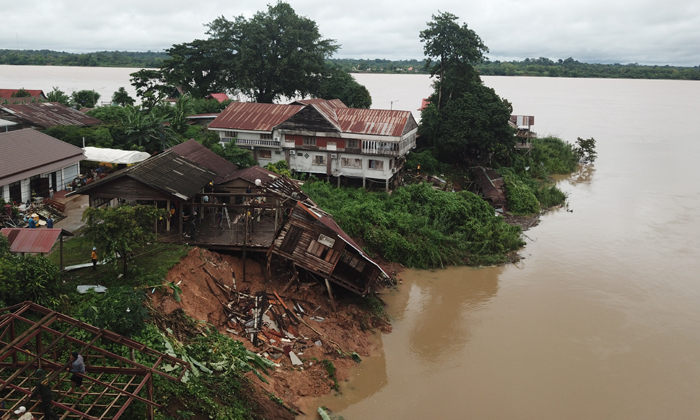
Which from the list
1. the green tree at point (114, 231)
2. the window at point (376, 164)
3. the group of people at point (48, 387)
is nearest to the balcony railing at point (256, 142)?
the window at point (376, 164)

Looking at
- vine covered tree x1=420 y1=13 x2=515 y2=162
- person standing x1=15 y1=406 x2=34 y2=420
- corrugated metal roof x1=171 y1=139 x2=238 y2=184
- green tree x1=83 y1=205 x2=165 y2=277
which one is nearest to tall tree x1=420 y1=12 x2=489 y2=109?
vine covered tree x1=420 y1=13 x2=515 y2=162

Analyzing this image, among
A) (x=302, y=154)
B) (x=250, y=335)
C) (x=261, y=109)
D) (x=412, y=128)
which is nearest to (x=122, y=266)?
(x=250, y=335)

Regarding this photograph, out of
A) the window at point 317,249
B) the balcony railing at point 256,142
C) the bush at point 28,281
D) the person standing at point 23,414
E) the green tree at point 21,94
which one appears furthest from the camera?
the green tree at point 21,94

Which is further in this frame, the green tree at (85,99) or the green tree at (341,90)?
the green tree at (85,99)

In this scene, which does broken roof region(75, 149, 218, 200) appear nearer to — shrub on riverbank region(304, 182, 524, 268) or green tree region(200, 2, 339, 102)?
shrub on riverbank region(304, 182, 524, 268)

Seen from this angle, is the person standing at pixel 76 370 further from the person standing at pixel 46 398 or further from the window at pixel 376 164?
the window at pixel 376 164
